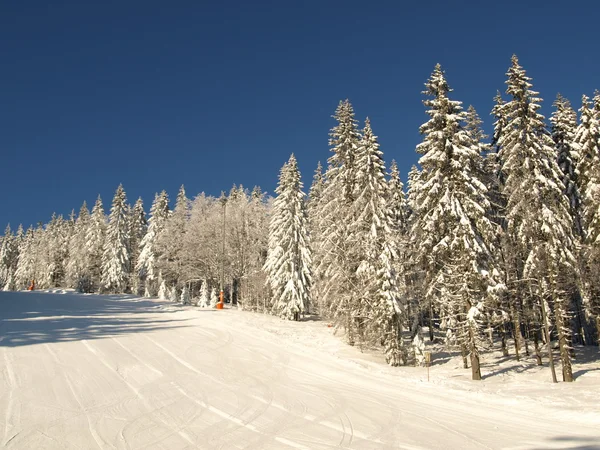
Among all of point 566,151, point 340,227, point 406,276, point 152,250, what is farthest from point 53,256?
point 566,151

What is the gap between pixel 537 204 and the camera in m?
22.3

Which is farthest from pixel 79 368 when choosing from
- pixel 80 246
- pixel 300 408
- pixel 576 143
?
pixel 80 246

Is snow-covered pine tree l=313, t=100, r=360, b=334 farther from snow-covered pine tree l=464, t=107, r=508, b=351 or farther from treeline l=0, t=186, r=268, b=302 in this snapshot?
treeline l=0, t=186, r=268, b=302

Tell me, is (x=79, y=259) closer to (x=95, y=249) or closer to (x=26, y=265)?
(x=95, y=249)

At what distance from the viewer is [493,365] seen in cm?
2702

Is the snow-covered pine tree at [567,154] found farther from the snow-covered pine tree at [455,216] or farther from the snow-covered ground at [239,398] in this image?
the snow-covered ground at [239,398]

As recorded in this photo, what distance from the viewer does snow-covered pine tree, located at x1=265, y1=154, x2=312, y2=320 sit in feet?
129

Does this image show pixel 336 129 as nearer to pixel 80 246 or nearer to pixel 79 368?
pixel 79 368

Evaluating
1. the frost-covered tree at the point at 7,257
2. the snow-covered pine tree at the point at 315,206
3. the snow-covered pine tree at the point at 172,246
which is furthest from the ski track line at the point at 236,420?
the frost-covered tree at the point at 7,257

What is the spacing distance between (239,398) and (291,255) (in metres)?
27.4

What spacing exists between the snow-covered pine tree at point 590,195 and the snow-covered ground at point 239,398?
17.3 feet

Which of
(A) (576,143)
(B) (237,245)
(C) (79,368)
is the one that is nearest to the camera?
(C) (79,368)

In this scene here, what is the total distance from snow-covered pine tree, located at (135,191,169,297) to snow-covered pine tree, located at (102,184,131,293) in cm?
240

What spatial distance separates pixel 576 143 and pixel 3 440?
32.7 meters
